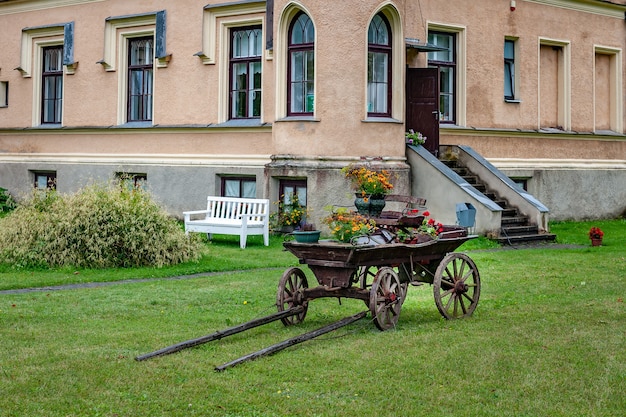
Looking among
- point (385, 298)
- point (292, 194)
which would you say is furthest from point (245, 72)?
point (385, 298)

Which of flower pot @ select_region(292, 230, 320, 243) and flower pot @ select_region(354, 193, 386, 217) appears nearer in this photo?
flower pot @ select_region(292, 230, 320, 243)

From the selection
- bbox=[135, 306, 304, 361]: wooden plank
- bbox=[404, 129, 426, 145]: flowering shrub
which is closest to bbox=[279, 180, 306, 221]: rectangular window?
bbox=[404, 129, 426, 145]: flowering shrub

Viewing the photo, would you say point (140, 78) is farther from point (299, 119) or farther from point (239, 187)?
point (299, 119)

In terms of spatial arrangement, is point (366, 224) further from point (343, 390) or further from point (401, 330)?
point (343, 390)

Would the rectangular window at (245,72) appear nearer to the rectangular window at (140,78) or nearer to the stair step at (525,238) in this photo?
the rectangular window at (140,78)

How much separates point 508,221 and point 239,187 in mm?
6590

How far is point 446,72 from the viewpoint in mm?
21922

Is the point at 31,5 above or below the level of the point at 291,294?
above

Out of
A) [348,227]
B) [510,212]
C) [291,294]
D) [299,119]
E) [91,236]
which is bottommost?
[291,294]

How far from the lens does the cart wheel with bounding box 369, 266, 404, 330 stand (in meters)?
8.72

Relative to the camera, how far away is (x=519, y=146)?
74.6ft

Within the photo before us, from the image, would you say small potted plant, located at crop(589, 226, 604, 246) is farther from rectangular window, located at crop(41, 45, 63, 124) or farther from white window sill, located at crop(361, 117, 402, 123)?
rectangular window, located at crop(41, 45, 63, 124)

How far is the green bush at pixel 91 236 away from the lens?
1386cm

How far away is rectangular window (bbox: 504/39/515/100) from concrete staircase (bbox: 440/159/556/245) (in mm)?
3221
